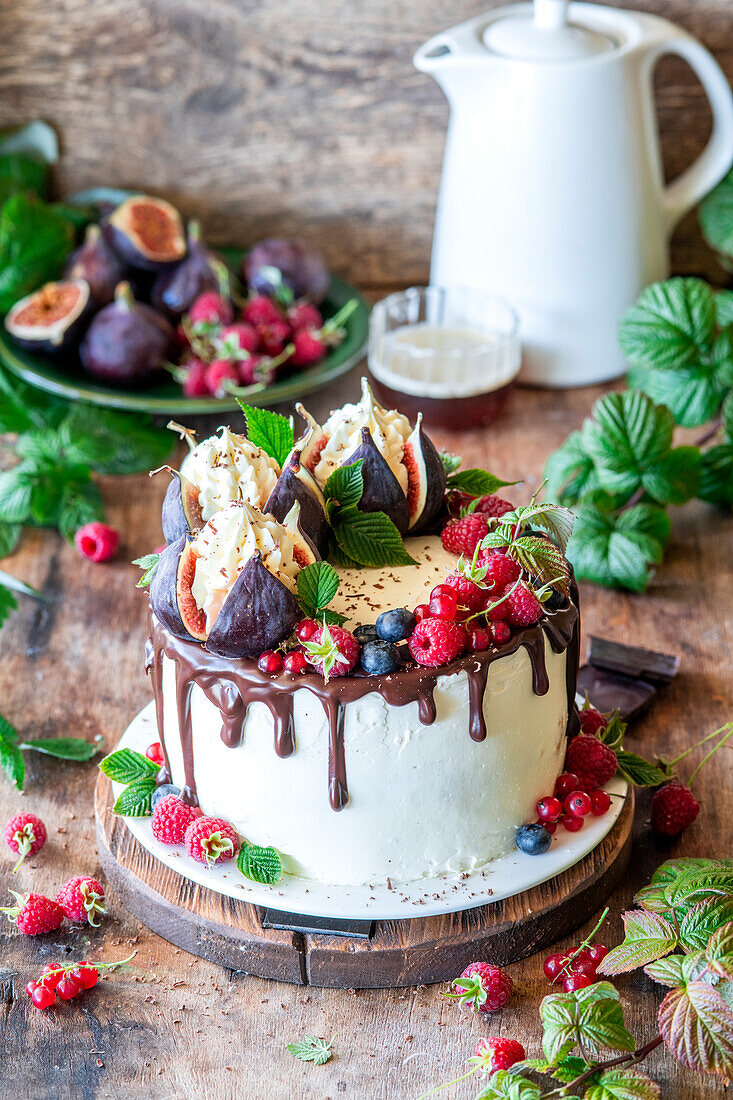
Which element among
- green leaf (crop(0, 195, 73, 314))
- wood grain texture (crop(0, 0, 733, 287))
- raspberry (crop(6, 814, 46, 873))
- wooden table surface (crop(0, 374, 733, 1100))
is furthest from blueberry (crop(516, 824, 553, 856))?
wood grain texture (crop(0, 0, 733, 287))

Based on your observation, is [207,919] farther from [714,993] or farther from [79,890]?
[714,993]

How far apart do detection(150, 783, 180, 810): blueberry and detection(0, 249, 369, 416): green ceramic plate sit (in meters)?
0.84

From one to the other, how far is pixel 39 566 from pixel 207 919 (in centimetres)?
88

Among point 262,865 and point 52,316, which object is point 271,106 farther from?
point 262,865

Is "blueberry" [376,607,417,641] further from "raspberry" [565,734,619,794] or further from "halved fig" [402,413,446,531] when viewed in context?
"raspberry" [565,734,619,794]

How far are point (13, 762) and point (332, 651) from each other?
22.9 inches

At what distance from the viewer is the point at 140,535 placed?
200 centimetres

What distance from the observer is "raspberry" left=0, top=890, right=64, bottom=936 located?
Answer: 1.26m

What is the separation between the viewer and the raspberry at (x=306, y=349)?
7.16ft

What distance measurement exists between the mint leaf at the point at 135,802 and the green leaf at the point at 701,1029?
0.59 meters

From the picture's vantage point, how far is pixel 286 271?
2.30 meters

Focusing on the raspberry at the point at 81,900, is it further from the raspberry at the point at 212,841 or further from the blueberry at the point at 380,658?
the blueberry at the point at 380,658

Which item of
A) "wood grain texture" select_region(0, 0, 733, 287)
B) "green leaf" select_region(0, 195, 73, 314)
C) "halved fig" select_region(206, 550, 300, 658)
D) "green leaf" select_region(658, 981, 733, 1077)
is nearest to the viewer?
"green leaf" select_region(658, 981, 733, 1077)

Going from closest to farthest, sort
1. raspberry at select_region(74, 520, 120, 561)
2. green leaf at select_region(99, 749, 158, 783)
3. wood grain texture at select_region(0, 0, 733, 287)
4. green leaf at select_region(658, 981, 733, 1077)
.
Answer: green leaf at select_region(658, 981, 733, 1077), green leaf at select_region(99, 749, 158, 783), raspberry at select_region(74, 520, 120, 561), wood grain texture at select_region(0, 0, 733, 287)
